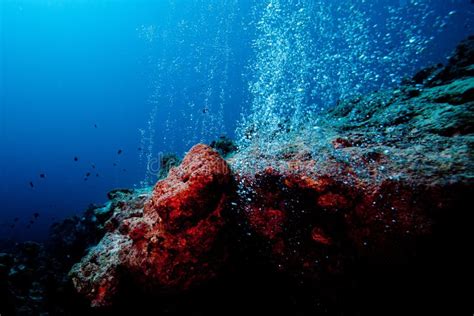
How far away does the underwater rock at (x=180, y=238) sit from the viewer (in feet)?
10.7

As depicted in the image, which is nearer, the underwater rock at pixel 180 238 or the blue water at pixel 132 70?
the underwater rock at pixel 180 238

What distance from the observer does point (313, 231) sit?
328 centimetres

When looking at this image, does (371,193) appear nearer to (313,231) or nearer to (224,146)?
(313,231)

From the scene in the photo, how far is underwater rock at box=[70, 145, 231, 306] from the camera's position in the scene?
3254 millimetres

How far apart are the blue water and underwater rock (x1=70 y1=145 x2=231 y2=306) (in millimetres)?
47112

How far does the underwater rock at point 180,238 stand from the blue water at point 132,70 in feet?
155

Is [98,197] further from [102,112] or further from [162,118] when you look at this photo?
[162,118]

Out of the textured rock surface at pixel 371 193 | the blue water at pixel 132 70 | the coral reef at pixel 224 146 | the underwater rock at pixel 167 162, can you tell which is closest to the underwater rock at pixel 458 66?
the textured rock surface at pixel 371 193

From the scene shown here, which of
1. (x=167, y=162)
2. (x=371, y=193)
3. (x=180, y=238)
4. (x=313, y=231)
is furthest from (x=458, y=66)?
(x=167, y=162)

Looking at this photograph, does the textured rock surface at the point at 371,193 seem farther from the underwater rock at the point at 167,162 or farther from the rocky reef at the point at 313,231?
the underwater rock at the point at 167,162

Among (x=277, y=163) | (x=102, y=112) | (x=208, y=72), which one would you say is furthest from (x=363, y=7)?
(x=102, y=112)

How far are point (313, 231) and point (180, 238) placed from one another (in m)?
1.75

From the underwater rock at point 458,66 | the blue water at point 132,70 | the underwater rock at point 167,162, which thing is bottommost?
the underwater rock at point 458,66

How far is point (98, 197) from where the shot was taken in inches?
2938
